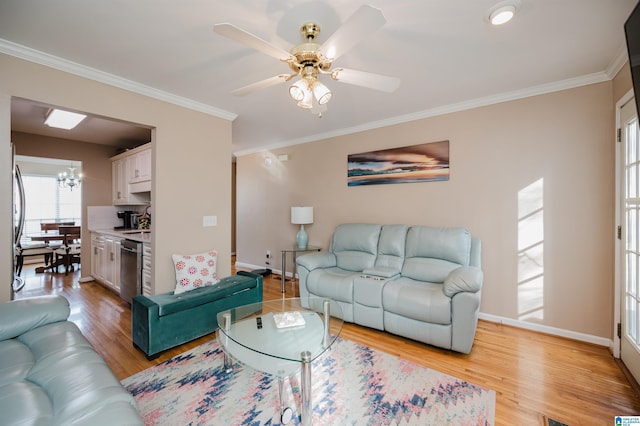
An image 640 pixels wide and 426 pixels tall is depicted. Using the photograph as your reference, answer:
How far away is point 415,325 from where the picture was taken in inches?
101

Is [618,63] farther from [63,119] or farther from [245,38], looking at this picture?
[63,119]

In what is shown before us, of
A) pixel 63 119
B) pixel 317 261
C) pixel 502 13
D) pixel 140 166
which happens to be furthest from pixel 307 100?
pixel 63 119

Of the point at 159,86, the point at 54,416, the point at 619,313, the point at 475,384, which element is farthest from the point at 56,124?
the point at 619,313

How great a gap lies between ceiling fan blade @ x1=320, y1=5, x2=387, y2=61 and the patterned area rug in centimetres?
215

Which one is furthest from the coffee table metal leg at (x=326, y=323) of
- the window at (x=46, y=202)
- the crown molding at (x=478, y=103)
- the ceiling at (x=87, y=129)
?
the window at (x=46, y=202)

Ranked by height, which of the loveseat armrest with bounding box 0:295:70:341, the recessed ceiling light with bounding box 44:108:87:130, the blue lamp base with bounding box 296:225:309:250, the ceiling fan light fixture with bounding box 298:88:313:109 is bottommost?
the loveseat armrest with bounding box 0:295:70:341

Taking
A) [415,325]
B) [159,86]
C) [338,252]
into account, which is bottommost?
[415,325]

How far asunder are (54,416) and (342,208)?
3.66 metres

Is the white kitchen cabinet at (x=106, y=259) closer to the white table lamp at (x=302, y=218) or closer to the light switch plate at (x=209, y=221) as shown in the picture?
the light switch plate at (x=209, y=221)

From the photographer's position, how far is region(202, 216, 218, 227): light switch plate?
3.29m

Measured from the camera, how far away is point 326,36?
194 cm

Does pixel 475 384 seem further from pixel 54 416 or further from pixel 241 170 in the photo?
pixel 241 170

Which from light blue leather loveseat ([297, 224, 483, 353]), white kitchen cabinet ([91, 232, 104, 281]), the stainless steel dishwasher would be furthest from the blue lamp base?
white kitchen cabinet ([91, 232, 104, 281])

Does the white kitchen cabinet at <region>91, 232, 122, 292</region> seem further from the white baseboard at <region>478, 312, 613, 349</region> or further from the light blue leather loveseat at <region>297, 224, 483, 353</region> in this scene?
the white baseboard at <region>478, 312, 613, 349</region>
